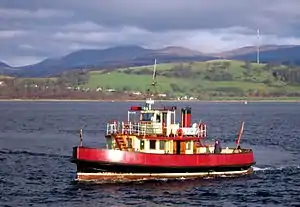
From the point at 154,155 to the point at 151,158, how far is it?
326mm

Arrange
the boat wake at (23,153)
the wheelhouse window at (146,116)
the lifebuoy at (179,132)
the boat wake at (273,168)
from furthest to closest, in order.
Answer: the boat wake at (23,153), the boat wake at (273,168), the wheelhouse window at (146,116), the lifebuoy at (179,132)

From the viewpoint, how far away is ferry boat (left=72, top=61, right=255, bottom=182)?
4991cm

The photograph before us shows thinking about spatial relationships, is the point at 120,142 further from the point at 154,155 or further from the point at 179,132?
the point at 179,132

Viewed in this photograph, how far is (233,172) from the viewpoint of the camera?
183 feet

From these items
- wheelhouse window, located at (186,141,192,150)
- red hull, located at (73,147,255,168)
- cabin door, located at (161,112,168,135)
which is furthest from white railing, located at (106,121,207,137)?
red hull, located at (73,147,255,168)

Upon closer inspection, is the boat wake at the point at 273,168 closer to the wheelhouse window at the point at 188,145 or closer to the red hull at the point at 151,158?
A: the red hull at the point at 151,158

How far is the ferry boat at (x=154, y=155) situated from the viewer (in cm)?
4991

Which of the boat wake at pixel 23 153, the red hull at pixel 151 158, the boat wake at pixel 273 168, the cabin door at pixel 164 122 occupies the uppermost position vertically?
the cabin door at pixel 164 122

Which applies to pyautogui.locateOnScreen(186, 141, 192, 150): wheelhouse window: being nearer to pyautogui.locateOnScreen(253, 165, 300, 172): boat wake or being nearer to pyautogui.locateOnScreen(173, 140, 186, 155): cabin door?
pyautogui.locateOnScreen(173, 140, 186, 155): cabin door

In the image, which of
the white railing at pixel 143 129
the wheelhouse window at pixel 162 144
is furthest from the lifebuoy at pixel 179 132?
the wheelhouse window at pixel 162 144

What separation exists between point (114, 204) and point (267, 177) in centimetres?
1812

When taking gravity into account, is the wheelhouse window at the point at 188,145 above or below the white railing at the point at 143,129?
below

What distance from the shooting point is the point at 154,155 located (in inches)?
1989

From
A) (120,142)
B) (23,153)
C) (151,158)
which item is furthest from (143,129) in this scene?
(23,153)
